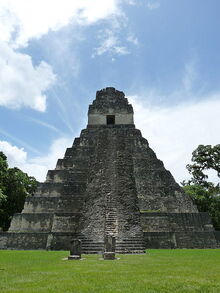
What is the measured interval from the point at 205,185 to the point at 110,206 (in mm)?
18246

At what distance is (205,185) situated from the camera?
28828 millimetres

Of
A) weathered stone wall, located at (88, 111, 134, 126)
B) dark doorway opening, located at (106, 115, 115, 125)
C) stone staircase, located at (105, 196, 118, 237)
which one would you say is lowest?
stone staircase, located at (105, 196, 118, 237)

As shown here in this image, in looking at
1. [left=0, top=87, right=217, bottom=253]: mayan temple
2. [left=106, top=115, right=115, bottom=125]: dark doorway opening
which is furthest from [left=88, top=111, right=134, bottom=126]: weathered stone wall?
[left=0, top=87, right=217, bottom=253]: mayan temple

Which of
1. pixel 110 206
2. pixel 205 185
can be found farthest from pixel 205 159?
pixel 110 206

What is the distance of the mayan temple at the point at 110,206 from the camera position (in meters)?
12.9

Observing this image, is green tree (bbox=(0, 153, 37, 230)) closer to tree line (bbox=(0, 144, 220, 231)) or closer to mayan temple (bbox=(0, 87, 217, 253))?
tree line (bbox=(0, 144, 220, 231))

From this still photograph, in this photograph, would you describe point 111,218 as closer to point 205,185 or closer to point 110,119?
point 110,119

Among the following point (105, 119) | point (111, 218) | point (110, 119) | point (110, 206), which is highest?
point (110, 119)

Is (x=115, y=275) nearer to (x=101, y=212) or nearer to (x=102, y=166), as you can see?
(x=101, y=212)

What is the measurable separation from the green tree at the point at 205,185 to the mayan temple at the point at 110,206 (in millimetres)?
8722

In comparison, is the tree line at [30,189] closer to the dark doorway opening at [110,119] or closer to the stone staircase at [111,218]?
the dark doorway opening at [110,119]

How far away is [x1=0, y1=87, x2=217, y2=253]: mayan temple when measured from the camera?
12.9m

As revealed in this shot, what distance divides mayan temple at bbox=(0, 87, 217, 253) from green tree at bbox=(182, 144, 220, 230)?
28.6 feet

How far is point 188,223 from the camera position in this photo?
14211mm
